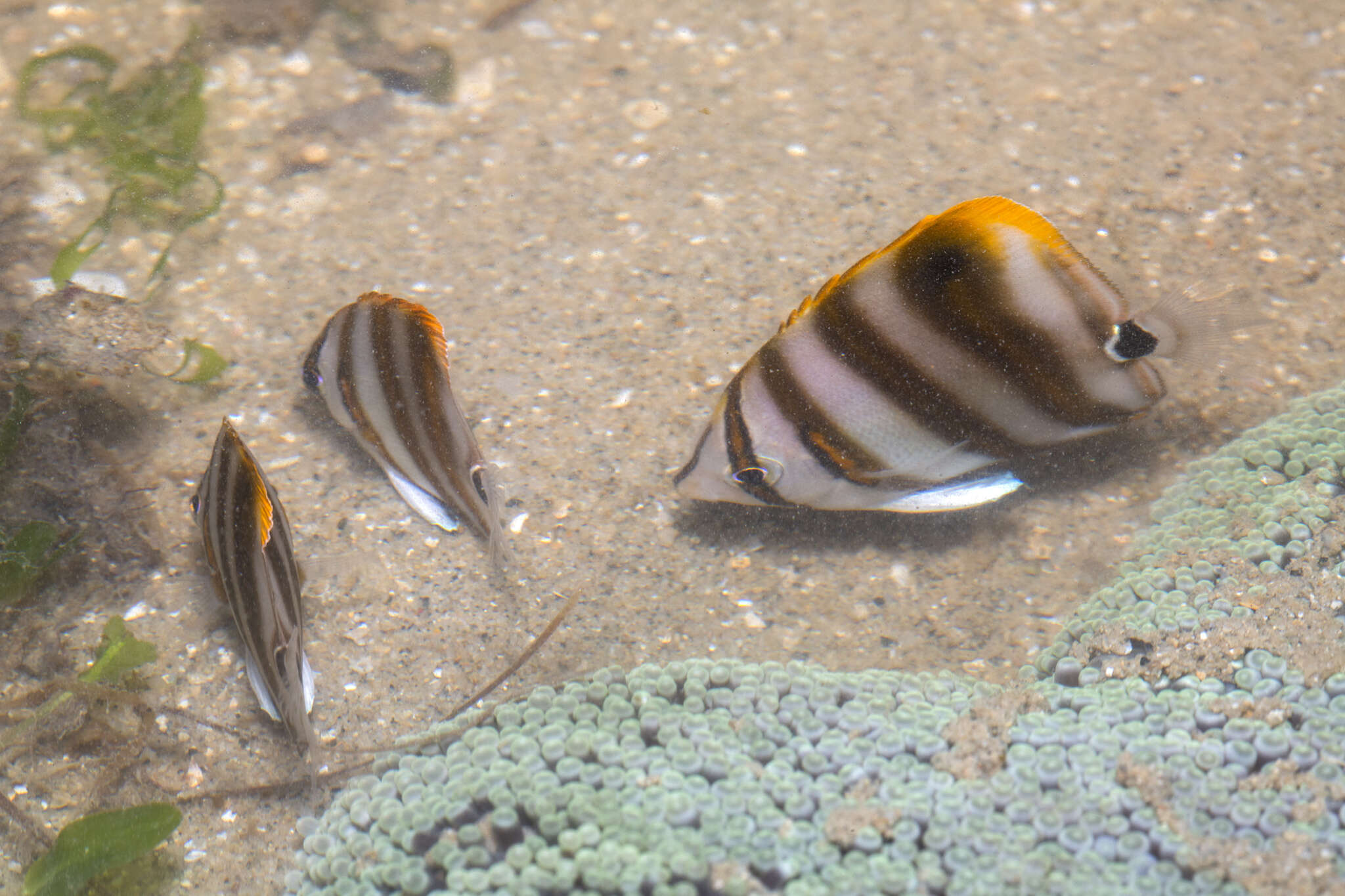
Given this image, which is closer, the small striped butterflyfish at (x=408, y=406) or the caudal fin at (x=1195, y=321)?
the caudal fin at (x=1195, y=321)

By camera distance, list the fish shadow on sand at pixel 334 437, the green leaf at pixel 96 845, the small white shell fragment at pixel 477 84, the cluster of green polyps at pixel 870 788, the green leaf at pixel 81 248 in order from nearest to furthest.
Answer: the cluster of green polyps at pixel 870 788
the green leaf at pixel 96 845
the fish shadow on sand at pixel 334 437
the green leaf at pixel 81 248
the small white shell fragment at pixel 477 84

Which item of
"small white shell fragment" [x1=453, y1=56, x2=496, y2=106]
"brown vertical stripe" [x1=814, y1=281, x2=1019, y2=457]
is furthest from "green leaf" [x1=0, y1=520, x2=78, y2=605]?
"small white shell fragment" [x1=453, y1=56, x2=496, y2=106]

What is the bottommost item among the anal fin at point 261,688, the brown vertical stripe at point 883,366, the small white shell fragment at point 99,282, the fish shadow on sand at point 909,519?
the small white shell fragment at point 99,282

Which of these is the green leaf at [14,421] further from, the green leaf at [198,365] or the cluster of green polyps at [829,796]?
the cluster of green polyps at [829,796]

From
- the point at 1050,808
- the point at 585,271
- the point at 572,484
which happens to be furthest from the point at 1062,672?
the point at 585,271

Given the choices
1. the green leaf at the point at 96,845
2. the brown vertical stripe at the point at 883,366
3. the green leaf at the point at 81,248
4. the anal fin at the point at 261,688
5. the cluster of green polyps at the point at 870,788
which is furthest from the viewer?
the green leaf at the point at 81,248

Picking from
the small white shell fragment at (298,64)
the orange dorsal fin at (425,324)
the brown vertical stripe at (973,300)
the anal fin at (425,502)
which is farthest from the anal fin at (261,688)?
the small white shell fragment at (298,64)
